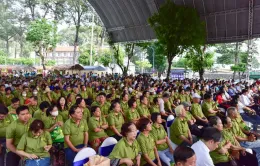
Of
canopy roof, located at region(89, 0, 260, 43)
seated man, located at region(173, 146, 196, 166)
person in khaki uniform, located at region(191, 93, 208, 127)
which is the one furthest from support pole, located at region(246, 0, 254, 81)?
seated man, located at region(173, 146, 196, 166)

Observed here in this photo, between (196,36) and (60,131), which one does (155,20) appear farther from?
(60,131)

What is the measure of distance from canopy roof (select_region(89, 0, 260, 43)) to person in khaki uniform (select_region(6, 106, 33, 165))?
59.0 feet

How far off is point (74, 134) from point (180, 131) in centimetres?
189

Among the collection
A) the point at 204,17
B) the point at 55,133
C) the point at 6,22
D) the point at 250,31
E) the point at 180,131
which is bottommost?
the point at 55,133

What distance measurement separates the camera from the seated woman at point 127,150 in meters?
3.58

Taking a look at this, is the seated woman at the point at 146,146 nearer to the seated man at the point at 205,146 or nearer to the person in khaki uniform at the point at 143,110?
the seated man at the point at 205,146

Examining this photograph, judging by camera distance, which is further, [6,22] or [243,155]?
[6,22]

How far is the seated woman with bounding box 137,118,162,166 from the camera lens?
407cm

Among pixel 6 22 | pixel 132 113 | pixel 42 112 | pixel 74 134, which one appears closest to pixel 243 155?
pixel 132 113

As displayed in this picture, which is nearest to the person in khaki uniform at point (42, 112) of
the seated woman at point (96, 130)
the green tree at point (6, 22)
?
the seated woman at point (96, 130)

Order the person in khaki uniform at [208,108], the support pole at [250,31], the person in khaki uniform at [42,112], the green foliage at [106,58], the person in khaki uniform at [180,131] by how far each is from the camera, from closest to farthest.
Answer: the person in khaki uniform at [180,131]
the person in khaki uniform at [42,112]
the person in khaki uniform at [208,108]
the support pole at [250,31]
the green foliage at [106,58]

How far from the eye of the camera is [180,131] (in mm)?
5102

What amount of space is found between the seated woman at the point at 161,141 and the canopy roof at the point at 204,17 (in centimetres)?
1677

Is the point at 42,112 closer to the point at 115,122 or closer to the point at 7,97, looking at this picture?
the point at 115,122
